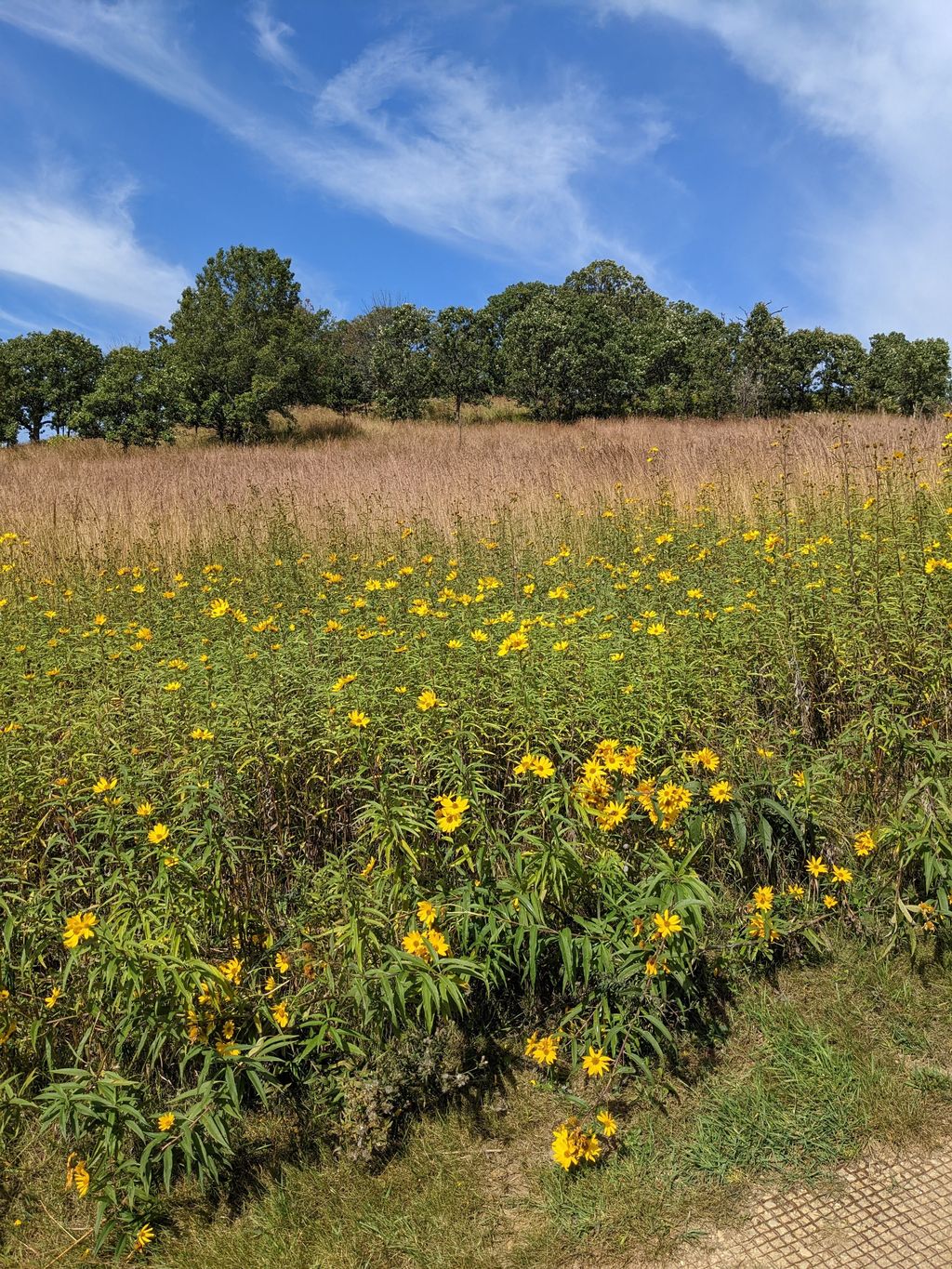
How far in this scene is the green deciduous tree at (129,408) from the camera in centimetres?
2406

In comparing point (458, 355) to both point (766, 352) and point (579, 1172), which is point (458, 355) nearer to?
point (766, 352)

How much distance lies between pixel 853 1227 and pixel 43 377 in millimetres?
35019

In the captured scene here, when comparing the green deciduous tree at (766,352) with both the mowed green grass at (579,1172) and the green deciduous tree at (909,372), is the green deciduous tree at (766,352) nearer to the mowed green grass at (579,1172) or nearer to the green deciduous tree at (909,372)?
the green deciduous tree at (909,372)

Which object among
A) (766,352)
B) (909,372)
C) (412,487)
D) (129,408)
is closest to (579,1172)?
(412,487)

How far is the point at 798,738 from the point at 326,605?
269cm

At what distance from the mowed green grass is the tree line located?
2556 cm

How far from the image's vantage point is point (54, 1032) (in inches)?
78.7

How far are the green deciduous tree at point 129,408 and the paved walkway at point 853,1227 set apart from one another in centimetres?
2556

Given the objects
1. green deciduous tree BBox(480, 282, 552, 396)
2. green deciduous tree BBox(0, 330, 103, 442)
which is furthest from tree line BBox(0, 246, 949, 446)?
green deciduous tree BBox(480, 282, 552, 396)

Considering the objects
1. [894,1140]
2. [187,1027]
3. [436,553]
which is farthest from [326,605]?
[894,1140]

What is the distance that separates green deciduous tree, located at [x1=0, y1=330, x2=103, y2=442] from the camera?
29.0 metres

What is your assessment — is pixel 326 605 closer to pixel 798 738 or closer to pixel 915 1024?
pixel 798 738

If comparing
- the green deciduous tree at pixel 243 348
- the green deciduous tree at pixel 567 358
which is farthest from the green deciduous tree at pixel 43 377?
the green deciduous tree at pixel 567 358

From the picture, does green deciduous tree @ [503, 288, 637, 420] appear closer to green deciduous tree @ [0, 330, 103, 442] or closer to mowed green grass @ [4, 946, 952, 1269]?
green deciduous tree @ [0, 330, 103, 442]
